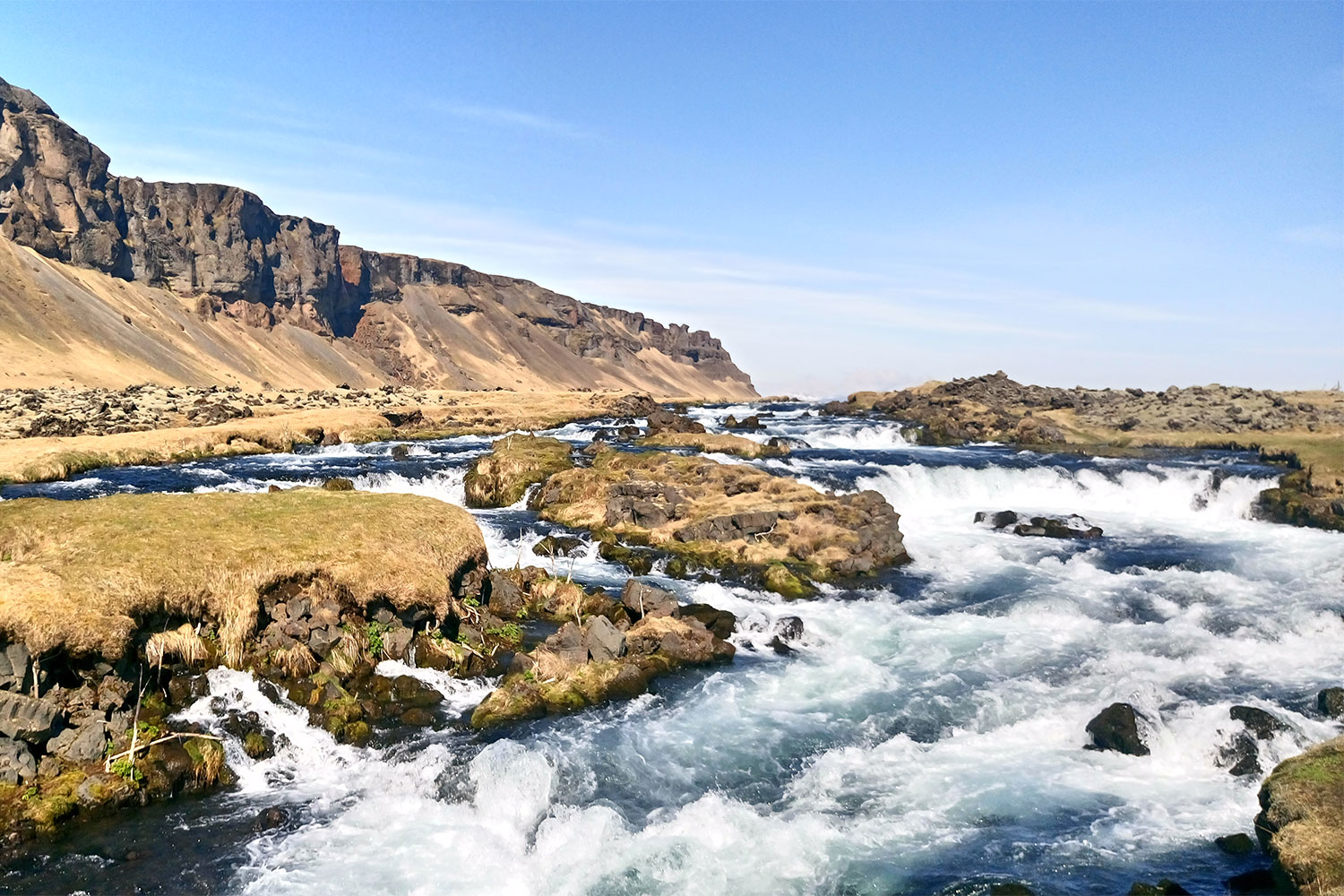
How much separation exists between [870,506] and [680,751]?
25836 millimetres

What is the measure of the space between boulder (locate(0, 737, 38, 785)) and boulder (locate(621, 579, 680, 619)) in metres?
15.8

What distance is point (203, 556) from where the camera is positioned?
19734 millimetres

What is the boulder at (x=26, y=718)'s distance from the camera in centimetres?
1443

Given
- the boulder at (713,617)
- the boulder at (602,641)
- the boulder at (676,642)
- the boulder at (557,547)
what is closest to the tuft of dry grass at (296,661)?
the boulder at (602,641)

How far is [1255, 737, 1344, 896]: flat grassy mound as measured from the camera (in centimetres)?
1198

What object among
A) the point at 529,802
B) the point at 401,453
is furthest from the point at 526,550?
the point at 401,453

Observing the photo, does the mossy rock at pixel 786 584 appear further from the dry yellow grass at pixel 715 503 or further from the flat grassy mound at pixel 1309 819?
the flat grassy mound at pixel 1309 819

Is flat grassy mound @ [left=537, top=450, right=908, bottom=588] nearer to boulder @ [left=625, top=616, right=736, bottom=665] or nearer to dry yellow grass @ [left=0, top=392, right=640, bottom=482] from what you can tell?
boulder @ [left=625, top=616, right=736, bottom=665]

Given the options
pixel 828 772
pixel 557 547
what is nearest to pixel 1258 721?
pixel 828 772

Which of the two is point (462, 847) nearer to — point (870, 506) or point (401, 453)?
point (870, 506)

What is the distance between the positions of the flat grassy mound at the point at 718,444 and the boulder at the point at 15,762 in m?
50.9

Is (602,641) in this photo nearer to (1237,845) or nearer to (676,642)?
(676,642)

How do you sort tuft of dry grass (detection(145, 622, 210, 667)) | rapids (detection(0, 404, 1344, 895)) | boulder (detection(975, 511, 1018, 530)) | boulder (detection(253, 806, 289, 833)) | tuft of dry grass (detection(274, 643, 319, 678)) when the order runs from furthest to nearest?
boulder (detection(975, 511, 1018, 530)) < tuft of dry grass (detection(274, 643, 319, 678)) < tuft of dry grass (detection(145, 622, 210, 667)) < boulder (detection(253, 806, 289, 833)) < rapids (detection(0, 404, 1344, 895))

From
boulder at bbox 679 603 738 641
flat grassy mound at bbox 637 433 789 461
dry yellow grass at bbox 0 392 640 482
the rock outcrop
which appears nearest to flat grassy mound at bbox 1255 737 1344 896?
the rock outcrop
